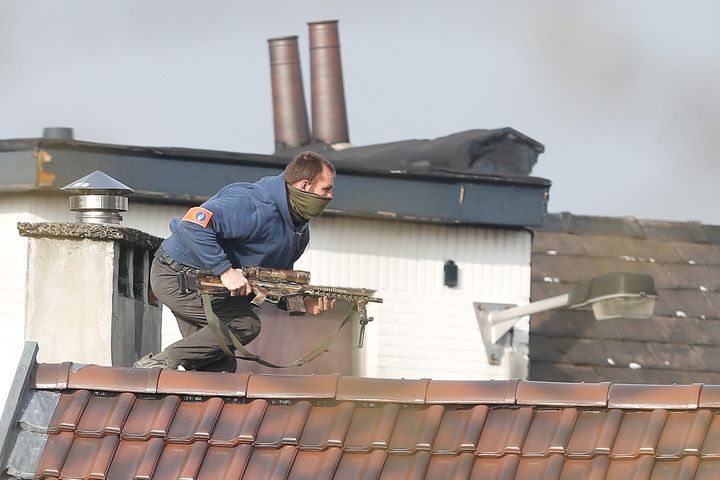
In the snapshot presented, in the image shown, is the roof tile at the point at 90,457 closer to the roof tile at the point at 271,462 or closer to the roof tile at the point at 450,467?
the roof tile at the point at 271,462

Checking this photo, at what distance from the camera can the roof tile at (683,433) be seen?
846 cm

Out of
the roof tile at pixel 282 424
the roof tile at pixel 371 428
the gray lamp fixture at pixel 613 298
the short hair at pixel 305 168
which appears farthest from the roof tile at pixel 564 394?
the gray lamp fixture at pixel 613 298

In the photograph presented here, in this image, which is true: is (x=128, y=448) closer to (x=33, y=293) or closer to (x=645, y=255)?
(x=33, y=293)

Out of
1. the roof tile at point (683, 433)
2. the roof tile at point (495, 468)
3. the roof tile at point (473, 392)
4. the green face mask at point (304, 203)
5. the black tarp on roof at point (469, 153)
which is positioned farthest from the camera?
the black tarp on roof at point (469, 153)

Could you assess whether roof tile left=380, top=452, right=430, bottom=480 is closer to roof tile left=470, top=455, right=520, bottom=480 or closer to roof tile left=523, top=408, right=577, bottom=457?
roof tile left=470, top=455, right=520, bottom=480

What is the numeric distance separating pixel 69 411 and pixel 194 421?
23.2 inches

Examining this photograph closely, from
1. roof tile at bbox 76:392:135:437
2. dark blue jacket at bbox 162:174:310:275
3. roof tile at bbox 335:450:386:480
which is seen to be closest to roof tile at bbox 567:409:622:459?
roof tile at bbox 335:450:386:480

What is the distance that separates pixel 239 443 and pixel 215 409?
0.82ft

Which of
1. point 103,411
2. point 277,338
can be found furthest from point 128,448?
point 277,338

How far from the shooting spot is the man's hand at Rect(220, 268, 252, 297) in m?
9.61

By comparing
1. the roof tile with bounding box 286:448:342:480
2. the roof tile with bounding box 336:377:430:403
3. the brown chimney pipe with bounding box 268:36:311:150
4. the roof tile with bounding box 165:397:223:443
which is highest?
the brown chimney pipe with bounding box 268:36:311:150

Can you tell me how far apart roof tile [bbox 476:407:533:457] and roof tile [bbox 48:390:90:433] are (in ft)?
6.15

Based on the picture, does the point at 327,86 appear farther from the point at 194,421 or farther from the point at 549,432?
the point at 549,432

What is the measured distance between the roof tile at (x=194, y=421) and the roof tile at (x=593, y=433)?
166 centimetres
